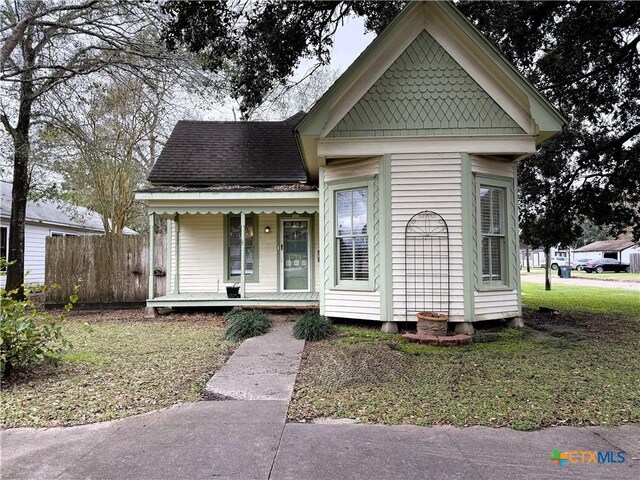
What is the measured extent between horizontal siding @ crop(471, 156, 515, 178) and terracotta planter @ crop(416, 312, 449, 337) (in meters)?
2.71

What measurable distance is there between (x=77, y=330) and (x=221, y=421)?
602 cm

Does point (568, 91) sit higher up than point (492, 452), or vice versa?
point (568, 91)

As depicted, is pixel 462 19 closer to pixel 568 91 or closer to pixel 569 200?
pixel 568 91

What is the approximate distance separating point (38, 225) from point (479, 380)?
19183 mm

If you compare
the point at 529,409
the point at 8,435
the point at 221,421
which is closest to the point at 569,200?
the point at 529,409

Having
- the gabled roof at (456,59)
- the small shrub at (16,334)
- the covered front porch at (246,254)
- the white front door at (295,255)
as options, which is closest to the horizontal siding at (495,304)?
the gabled roof at (456,59)

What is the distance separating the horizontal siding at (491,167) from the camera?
6950 mm

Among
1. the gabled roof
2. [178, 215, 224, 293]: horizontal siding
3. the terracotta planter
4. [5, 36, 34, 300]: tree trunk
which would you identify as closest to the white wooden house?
the gabled roof

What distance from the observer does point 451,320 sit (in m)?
6.75

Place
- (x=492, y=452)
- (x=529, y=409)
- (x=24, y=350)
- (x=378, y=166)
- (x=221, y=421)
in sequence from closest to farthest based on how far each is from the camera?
(x=492, y=452) < (x=221, y=421) < (x=529, y=409) < (x=24, y=350) < (x=378, y=166)

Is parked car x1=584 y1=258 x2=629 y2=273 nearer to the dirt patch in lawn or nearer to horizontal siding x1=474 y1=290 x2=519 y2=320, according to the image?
the dirt patch in lawn

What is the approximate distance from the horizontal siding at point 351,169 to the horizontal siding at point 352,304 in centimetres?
222

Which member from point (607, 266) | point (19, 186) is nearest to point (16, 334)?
point (19, 186)

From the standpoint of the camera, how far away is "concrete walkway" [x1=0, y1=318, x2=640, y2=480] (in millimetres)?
2633
